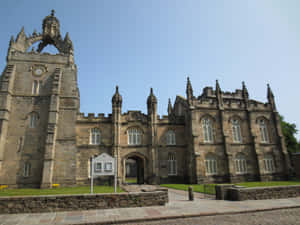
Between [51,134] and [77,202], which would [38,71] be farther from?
[77,202]

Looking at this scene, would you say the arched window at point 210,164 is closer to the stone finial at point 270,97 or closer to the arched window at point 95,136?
the stone finial at point 270,97

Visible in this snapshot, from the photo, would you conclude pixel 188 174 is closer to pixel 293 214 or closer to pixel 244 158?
pixel 244 158

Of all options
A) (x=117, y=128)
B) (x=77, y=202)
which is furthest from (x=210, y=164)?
(x=77, y=202)

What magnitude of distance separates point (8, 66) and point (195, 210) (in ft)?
94.9

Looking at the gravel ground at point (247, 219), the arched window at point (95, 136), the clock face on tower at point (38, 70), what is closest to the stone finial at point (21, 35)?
the clock face on tower at point (38, 70)

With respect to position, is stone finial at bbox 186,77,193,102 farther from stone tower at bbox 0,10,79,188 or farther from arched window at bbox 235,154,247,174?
stone tower at bbox 0,10,79,188

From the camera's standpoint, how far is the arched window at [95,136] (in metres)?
25.3

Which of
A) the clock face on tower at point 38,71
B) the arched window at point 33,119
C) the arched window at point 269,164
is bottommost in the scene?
the arched window at point 269,164

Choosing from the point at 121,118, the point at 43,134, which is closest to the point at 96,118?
the point at 121,118

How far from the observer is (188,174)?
26.0m

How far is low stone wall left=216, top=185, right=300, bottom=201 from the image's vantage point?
40.8 feet

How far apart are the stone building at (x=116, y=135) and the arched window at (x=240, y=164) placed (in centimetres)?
14

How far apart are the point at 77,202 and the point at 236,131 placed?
25.0 metres

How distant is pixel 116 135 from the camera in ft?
82.7
